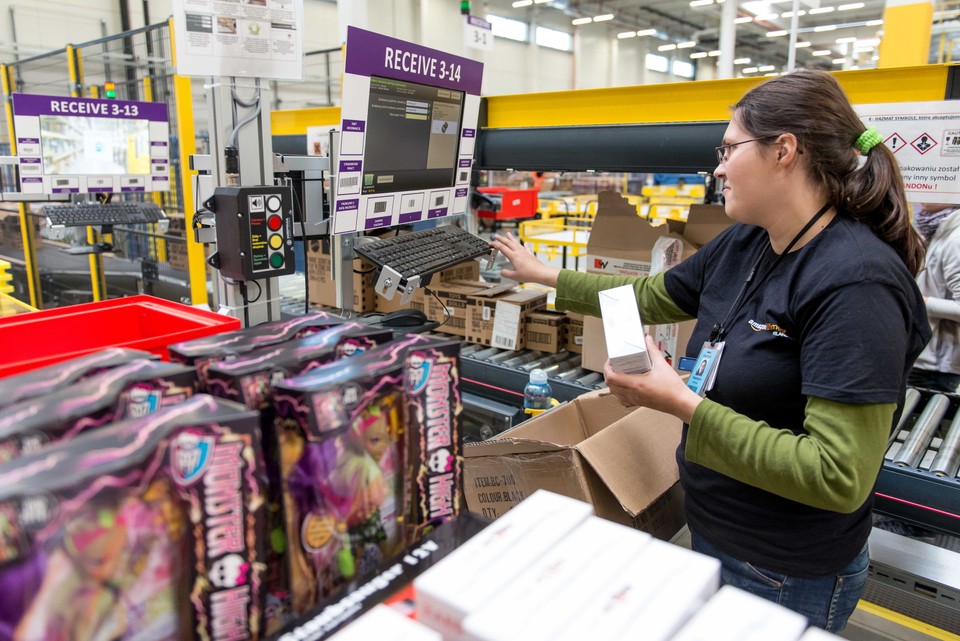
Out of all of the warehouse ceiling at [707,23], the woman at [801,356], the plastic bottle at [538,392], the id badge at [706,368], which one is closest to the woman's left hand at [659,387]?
the woman at [801,356]

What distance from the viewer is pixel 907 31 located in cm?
488

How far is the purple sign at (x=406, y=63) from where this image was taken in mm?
1777

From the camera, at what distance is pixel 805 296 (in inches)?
47.0

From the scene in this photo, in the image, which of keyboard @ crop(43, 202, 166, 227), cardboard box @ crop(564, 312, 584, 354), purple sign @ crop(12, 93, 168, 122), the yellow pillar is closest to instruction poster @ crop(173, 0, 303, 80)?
cardboard box @ crop(564, 312, 584, 354)

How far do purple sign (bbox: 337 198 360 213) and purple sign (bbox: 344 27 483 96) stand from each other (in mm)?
350

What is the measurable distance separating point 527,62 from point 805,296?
55.1 ft

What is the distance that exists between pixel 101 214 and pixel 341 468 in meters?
5.80

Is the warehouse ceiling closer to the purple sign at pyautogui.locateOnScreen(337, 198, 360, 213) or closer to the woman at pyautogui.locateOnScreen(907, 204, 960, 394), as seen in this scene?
the woman at pyautogui.locateOnScreen(907, 204, 960, 394)

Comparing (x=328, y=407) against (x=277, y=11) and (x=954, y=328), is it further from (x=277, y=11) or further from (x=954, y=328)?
(x=954, y=328)

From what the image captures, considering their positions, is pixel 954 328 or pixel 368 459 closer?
pixel 368 459

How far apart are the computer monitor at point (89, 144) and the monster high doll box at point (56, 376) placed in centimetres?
549

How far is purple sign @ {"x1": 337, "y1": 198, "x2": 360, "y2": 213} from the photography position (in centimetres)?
190

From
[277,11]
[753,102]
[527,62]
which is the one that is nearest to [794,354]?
[753,102]

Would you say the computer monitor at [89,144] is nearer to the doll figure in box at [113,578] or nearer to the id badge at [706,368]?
the id badge at [706,368]
